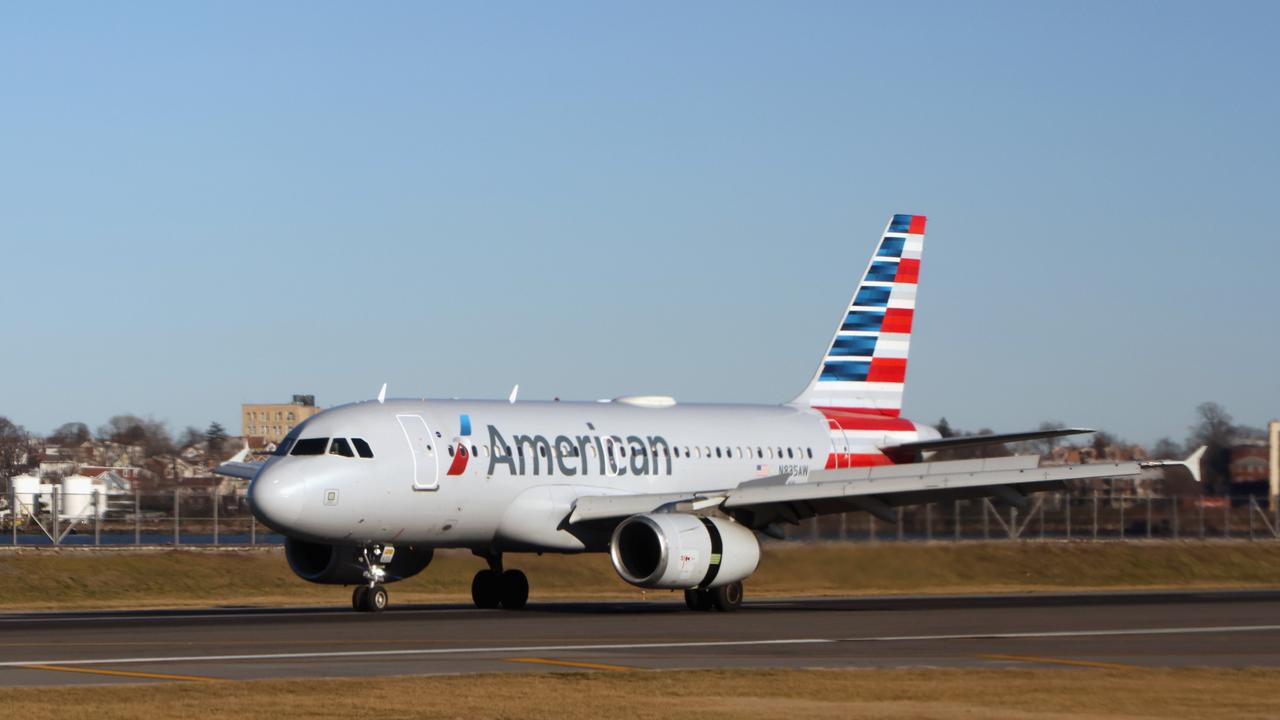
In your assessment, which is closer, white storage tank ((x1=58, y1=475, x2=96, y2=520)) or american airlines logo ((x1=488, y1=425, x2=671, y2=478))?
american airlines logo ((x1=488, y1=425, x2=671, y2=478))

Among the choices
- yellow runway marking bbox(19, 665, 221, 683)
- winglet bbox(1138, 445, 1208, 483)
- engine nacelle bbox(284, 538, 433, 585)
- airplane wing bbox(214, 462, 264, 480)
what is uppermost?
winglet bbox(1138, 445, 1208, 483)

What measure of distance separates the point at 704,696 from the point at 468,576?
28483 mm

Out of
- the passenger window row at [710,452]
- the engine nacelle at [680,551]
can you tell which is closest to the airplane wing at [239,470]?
the passenger window row at [710,452]

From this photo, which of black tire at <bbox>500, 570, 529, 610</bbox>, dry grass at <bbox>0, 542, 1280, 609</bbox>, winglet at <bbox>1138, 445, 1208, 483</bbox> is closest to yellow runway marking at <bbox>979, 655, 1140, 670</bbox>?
winglet at <bbox>1138, 445, 1208, 483</bbox>

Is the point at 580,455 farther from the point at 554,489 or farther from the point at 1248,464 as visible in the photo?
the point at 1248,464

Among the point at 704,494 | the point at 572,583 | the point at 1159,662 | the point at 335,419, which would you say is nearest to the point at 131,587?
the point at 572,583

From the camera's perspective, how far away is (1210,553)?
58.9 metres

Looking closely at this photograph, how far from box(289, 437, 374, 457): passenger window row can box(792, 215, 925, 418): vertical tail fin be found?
44.9ft

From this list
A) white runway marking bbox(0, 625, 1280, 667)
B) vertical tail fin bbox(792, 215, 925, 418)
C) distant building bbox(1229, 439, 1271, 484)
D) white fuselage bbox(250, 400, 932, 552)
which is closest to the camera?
A: white runway marking bbox(0, 625, 1280, 667)

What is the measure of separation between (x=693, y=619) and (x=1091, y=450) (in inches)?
2386

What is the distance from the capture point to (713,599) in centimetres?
3606

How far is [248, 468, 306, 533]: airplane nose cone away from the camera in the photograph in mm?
33750

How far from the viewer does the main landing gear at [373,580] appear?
35.2 m

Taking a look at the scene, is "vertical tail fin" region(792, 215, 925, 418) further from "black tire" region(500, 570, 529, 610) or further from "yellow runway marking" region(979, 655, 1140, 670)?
"yellow runway marking" region(979, 655, 1140, 670)
